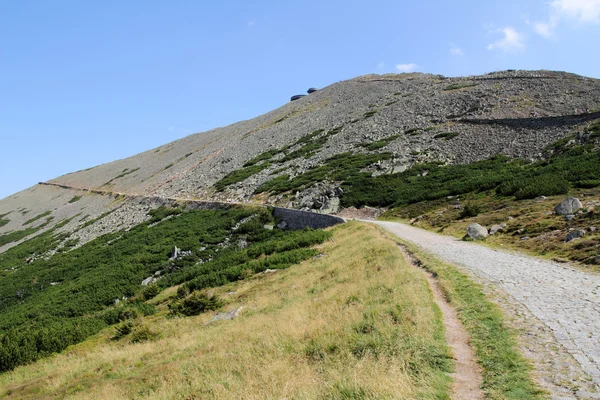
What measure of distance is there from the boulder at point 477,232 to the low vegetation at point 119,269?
30.8 feet

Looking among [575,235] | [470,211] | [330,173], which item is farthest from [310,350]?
[330,173]

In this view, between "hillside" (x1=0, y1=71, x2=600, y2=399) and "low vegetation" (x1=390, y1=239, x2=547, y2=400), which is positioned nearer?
"low vegetation" (x1=390, y1=239, x2=547, y2=400)

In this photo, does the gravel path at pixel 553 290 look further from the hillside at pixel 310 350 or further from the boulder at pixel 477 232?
the boulder at pixel 477 232

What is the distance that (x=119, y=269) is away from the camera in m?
29.5

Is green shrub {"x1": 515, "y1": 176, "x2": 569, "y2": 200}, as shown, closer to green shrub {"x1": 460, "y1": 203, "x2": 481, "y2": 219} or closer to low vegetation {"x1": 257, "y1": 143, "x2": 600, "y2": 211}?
low vegetation {"x1": 257, "y1": 143, "x2": 600, "y2": 211}

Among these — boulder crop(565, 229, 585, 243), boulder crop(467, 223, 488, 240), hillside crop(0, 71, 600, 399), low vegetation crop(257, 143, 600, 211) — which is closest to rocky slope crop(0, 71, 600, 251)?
hillside crop(0, 71, 600, 399)

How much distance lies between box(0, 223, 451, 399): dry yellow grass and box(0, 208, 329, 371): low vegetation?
111 inches

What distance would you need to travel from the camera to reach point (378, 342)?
23.3 feet

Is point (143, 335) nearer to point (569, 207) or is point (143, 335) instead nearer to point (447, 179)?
point (569, 207)

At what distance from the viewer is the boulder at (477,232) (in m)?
18.6

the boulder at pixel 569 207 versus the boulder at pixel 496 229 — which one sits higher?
the boulder at pixel 569 207

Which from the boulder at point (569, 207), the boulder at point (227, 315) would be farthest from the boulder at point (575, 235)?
the boulder at point (227, 315)

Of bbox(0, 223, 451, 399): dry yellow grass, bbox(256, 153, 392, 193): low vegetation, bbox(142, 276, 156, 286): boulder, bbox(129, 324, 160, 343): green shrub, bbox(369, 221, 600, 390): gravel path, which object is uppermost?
bbox(256, 153, 392, 193): low vegetation

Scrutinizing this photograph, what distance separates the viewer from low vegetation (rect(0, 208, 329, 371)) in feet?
60.5
